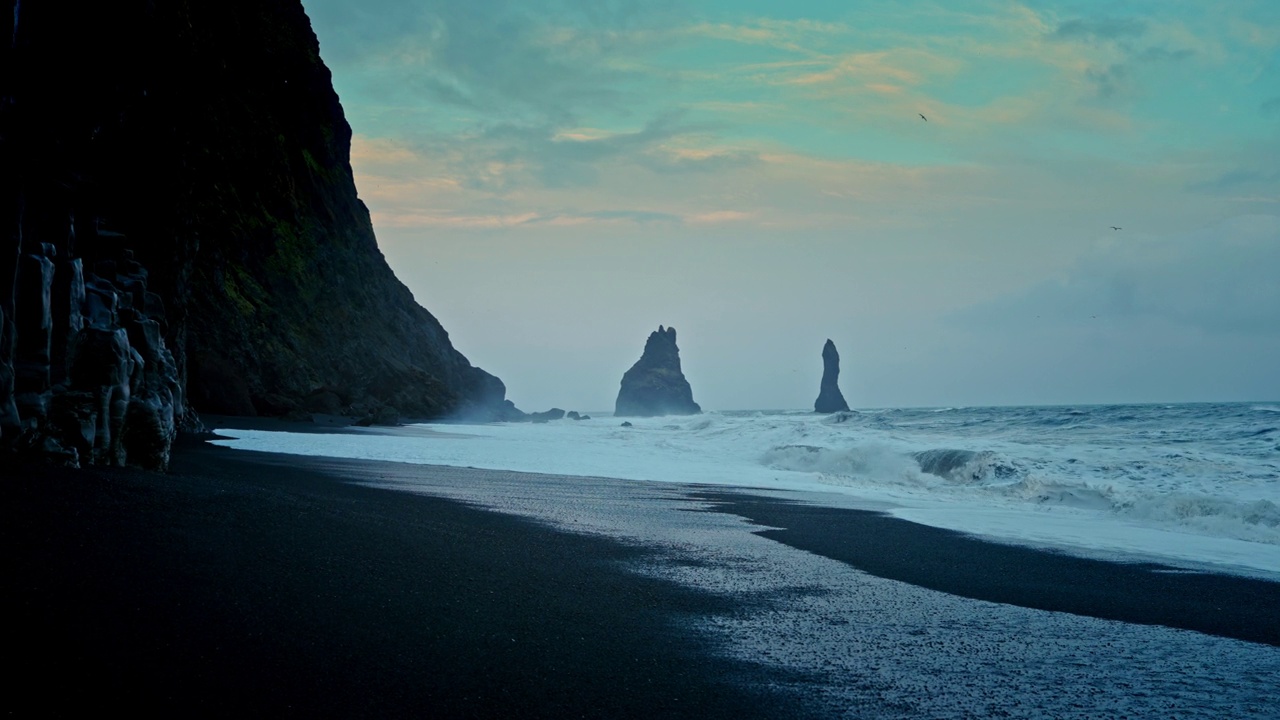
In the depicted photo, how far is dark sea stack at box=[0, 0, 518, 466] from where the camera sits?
7332 mm

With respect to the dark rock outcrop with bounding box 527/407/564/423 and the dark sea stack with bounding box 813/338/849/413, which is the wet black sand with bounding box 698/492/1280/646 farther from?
the dark sea stack with bounding box 813/338/849/413

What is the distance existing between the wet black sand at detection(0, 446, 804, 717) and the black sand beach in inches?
0.6

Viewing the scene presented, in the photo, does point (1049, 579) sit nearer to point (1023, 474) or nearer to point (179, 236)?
point (1023, 474)

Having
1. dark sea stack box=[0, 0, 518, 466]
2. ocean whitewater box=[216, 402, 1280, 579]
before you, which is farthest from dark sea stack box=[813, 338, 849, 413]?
ocean whitewater box=[216, 402, 1280, 579]

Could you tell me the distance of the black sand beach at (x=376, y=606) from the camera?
3.00 meters

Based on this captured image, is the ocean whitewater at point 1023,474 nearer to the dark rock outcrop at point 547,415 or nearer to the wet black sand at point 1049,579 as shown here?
the wet black sand at point 1049,579

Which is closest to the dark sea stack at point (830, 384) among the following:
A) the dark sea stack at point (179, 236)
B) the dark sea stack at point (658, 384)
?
the dark sea stack at point (658, 384)

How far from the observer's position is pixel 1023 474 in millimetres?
15625

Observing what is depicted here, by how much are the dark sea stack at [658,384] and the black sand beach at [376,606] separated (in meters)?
112

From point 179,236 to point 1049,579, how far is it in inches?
835

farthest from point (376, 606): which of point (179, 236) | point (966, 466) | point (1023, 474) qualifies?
point (179, 236)

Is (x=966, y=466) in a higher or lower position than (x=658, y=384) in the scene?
lower

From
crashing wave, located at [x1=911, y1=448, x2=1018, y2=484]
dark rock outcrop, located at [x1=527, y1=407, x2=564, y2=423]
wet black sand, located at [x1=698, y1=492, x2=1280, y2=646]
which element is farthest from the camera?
dark rock outcrop, located at [x1=527, y1=407, x2=564, y2=423]

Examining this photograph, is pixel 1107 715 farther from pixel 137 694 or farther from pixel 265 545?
pixel 265 545
